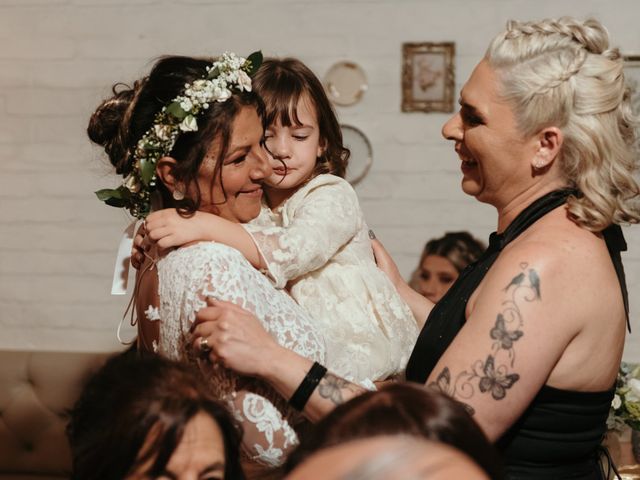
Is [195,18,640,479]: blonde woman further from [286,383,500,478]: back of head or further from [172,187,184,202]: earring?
[286,383,500,478]: back of head

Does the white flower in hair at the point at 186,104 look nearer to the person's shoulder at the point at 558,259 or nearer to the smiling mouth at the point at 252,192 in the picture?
the smiling mouth at the point at 252,192

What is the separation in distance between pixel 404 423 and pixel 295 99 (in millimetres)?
1695

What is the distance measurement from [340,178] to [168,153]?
1.95ft

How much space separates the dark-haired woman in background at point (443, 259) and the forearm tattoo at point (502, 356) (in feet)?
6.99

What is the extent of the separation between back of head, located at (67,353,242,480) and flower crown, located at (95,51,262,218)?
67cm

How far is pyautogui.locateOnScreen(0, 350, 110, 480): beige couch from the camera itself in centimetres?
418

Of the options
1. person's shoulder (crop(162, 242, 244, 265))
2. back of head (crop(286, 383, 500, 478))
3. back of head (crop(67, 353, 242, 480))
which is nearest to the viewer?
back of head (crop(286, 383, 500, 478))

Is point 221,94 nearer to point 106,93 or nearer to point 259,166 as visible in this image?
point 259,166

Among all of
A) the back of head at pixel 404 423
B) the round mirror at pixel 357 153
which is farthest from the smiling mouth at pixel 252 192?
the round mirror at pixel 357 153

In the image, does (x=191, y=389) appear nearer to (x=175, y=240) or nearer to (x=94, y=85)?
(x=175, y=240)

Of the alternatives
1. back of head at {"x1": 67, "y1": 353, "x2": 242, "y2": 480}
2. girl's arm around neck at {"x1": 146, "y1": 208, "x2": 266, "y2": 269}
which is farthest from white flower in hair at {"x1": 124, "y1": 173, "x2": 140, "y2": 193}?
back of head at {"x1": 67, "y1": 353, "x2": 242, "y2": 480}

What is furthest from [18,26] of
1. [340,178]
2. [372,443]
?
[372,443]

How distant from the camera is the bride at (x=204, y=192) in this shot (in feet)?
6.29

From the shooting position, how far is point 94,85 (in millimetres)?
4414
